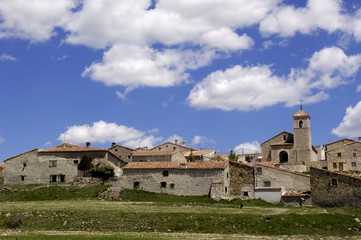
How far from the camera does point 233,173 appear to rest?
59.2 metres

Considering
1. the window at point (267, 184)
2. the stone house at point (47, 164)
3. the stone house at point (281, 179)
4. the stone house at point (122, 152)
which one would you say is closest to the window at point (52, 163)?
the stone house at point (47, 164)

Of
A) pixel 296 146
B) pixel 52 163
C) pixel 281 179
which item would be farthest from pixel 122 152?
pixel 281 179

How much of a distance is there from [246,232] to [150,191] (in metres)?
24.3

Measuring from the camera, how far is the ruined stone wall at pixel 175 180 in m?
57.6

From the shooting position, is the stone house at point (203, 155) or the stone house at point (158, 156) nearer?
the stone house at point (158, 156)

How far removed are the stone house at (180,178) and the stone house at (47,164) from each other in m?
11.7

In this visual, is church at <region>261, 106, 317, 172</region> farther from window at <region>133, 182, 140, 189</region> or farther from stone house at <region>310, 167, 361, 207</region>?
window at <region>133, 182, 140, 189</region>

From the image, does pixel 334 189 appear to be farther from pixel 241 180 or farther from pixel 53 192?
pixel 53 192

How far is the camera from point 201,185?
57.9 metres

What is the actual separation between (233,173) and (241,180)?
4.93ft

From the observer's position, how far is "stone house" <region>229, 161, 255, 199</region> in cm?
5747

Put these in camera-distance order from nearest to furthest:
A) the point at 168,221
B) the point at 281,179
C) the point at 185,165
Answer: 1. the point at 168,221
2. the point at 281,179
3. the point at 185,165

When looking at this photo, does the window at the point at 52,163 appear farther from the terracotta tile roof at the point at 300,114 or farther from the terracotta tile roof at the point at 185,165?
the terracotta tile roof at the point at 300,114

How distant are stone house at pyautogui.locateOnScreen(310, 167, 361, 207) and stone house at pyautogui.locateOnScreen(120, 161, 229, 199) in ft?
38.7
